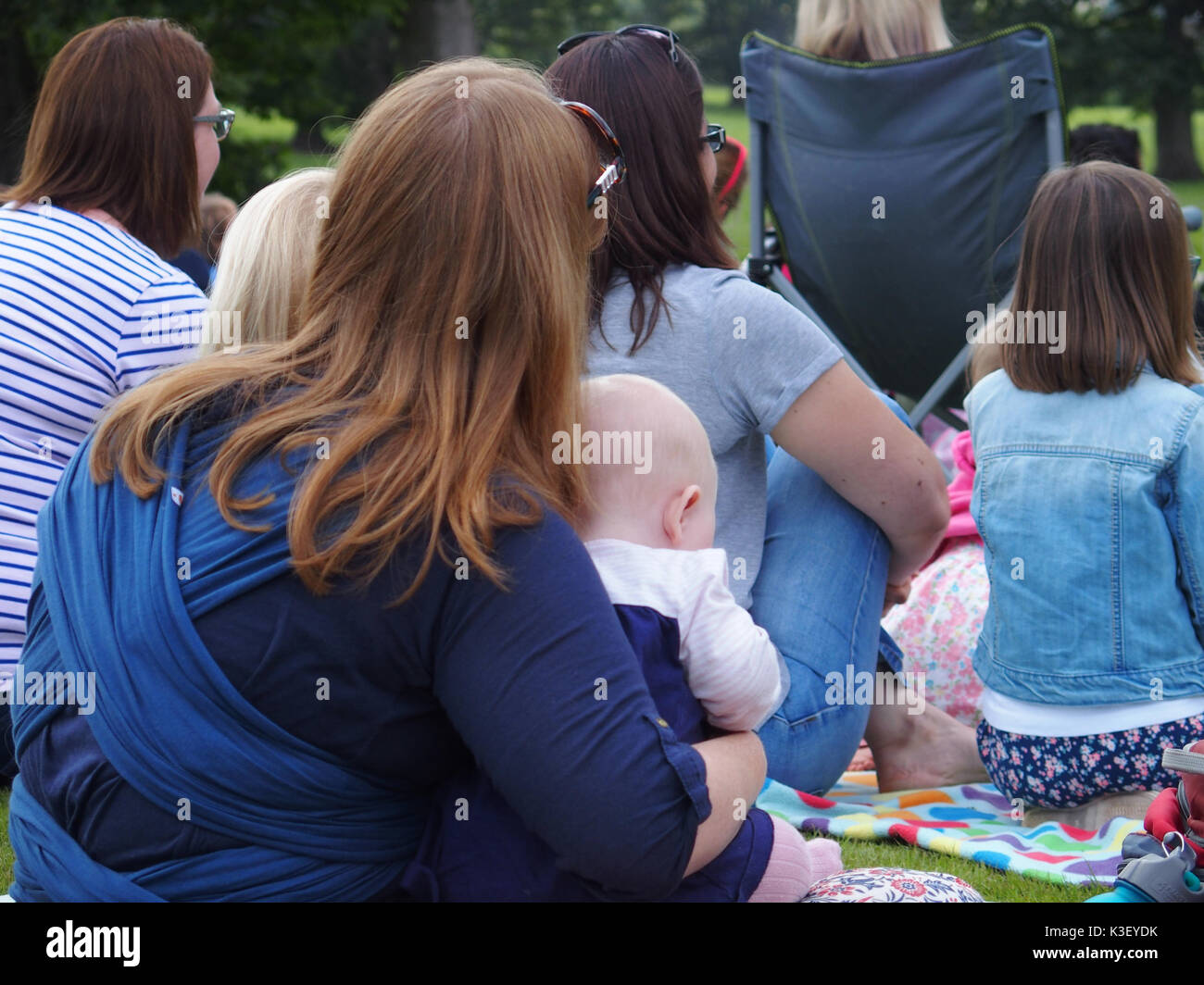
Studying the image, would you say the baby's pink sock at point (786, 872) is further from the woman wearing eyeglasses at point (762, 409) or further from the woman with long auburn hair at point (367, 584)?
→ the woman wearing eyeglasses at point (762, 409)

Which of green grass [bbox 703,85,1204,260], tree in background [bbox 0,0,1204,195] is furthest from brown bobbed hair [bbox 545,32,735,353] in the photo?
green grass [bbox 703,85,1204,260]

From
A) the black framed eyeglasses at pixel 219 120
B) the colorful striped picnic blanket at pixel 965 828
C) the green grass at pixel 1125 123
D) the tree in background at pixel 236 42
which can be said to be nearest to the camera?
the colorful striped picnic blanket at pixel 965 828

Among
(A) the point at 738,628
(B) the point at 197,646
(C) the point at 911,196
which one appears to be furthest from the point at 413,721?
(C) the point at 911,196

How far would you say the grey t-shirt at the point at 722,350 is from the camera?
2.38m

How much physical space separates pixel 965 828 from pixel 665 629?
4.52ft

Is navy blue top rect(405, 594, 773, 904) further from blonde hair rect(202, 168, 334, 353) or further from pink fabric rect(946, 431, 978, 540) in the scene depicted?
pink fabric rect(946, 431, 978, 540)

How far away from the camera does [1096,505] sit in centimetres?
254

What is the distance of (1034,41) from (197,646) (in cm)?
344

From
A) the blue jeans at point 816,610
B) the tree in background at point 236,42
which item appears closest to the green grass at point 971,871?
the blue jeans at point 816,610

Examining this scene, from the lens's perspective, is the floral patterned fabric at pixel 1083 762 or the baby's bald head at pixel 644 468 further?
the floral patterned fabric at pixel 1083 762

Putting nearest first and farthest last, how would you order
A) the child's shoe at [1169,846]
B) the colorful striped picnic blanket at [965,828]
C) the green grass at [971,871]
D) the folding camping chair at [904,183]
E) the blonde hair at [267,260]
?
the child's shoe at [1169,846] < the blonde hair at [267,260] < the green grass at [971,871] < the colorful striped picnic blanket at [965,828] < the folding camping chair at [904,183]

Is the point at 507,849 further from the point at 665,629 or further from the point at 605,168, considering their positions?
the point at 605,168

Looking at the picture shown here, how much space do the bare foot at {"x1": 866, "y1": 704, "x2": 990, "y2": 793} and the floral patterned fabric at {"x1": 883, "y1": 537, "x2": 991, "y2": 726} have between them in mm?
194

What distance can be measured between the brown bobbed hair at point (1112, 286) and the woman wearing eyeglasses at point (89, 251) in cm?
164
